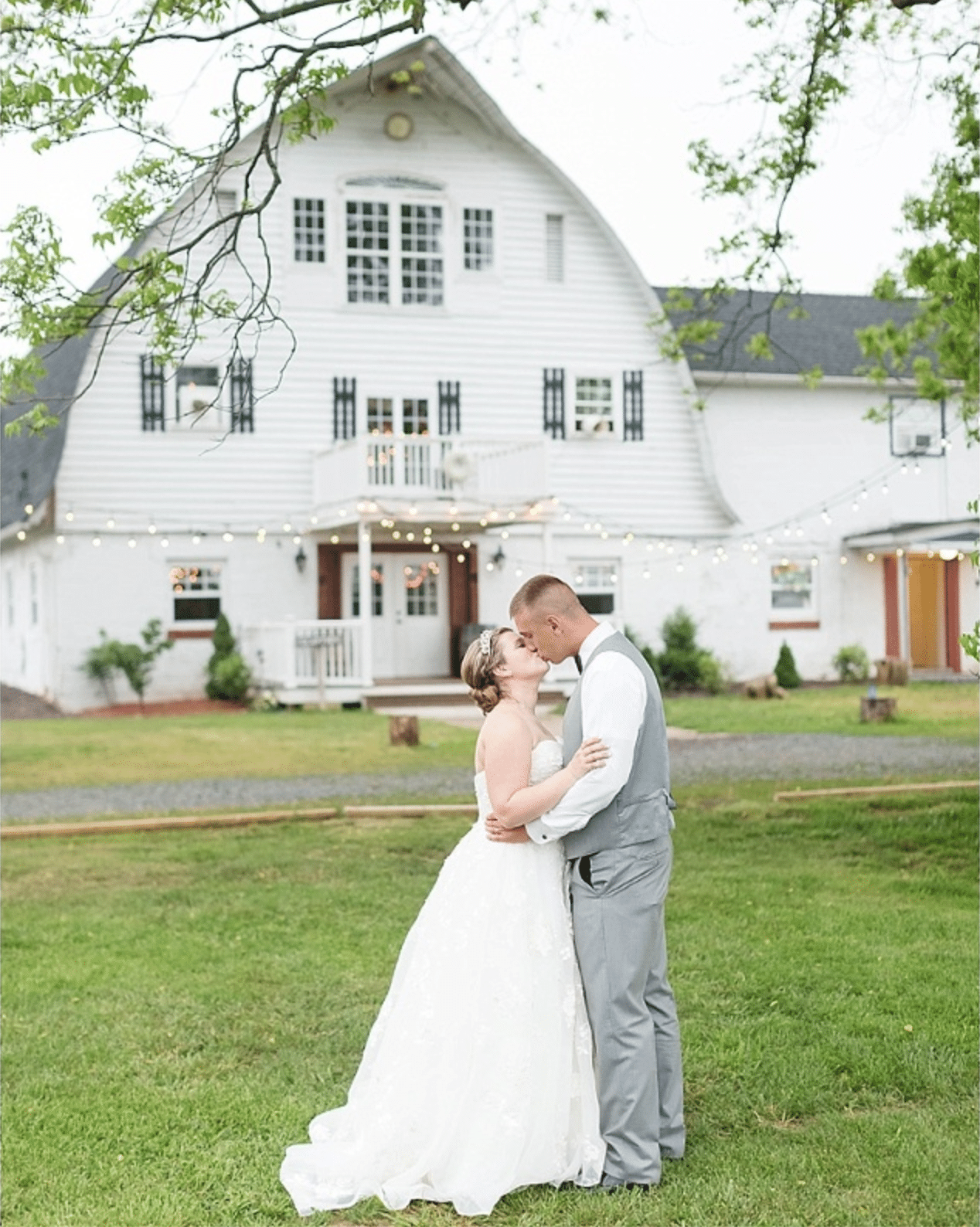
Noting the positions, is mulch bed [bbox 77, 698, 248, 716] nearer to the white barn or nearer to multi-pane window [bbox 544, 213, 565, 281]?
the white barn

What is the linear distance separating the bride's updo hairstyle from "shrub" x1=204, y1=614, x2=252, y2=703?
17.8m

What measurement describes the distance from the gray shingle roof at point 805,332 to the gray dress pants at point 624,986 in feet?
69.0

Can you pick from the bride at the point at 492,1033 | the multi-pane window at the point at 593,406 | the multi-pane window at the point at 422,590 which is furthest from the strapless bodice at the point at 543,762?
the multi-pane window at the point at 593,406

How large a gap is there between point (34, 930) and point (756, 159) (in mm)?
7737

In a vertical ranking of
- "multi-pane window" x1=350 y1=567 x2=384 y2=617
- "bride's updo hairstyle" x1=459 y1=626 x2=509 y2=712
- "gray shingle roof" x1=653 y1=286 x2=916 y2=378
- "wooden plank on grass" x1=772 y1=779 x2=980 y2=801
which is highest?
"gray shingle roof" x1=653 y1=286 x2=916 y2=378

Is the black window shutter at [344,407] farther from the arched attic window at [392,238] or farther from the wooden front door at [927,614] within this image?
the wooden front door at [927,614]

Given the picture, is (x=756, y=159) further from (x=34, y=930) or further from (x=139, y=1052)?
(x=139, y=1052)

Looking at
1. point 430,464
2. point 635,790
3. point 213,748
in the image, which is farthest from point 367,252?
point 635,790

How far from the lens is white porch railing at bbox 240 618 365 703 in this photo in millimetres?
21344

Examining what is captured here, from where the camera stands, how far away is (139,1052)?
566 centimetres

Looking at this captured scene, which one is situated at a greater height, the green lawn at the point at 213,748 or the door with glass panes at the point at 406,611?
the door with glass panes at the point at 406,611

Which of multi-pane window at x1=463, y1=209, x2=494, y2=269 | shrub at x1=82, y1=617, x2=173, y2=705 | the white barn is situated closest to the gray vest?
the white barn

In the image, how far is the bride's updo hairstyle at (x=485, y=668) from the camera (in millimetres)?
4434

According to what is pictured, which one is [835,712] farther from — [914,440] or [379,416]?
[914,440]
